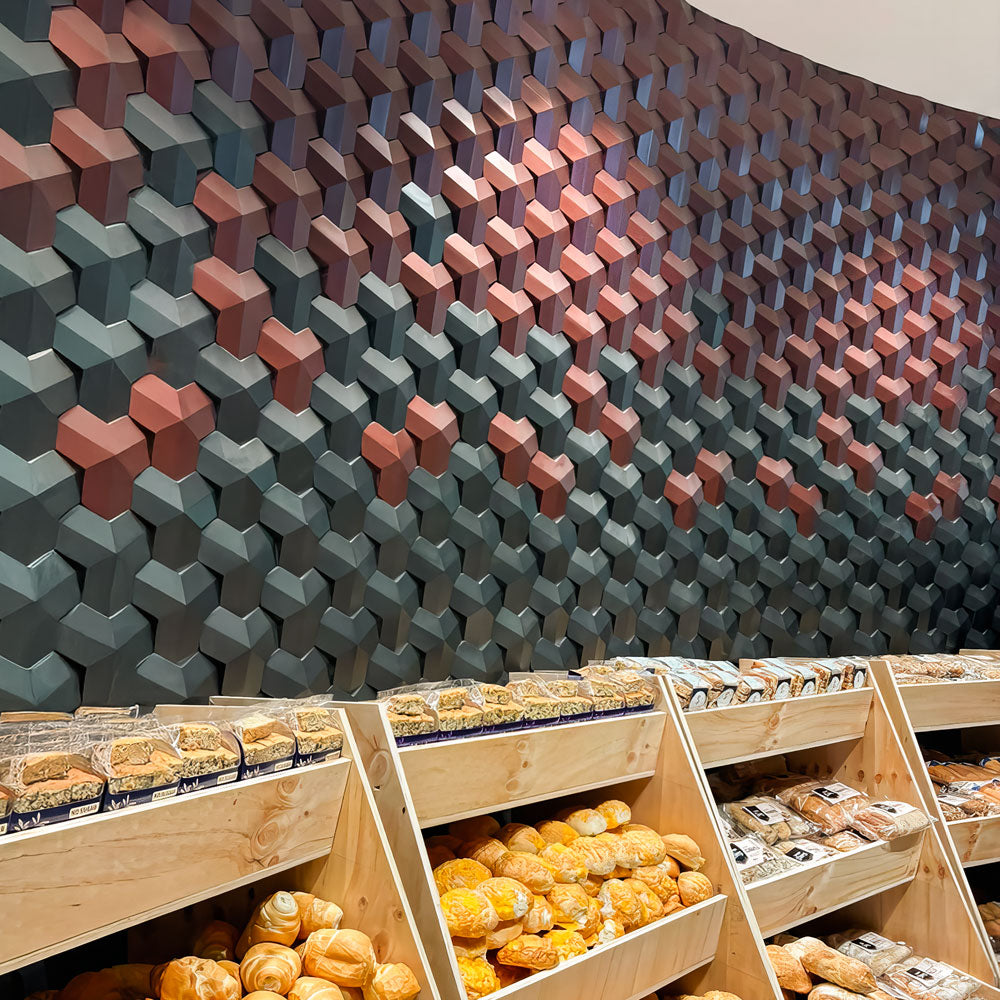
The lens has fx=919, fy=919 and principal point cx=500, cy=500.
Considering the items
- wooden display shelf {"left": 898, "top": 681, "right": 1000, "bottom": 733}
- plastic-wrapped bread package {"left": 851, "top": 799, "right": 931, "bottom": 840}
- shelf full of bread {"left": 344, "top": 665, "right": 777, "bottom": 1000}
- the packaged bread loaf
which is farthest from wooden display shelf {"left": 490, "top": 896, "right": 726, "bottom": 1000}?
wooden display shelf {"left": 898, "top": 681, "right": 1000, "bottom": 733}

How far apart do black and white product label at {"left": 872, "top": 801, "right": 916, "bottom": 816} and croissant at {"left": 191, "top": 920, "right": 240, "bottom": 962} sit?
5.61 ft

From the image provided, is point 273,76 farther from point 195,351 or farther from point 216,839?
point 216,839

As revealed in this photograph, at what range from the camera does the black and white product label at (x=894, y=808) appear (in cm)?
238

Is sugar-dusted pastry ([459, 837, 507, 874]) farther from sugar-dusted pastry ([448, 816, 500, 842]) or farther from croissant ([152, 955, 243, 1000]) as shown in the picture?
croissant ([152, 955, 243, 1000])

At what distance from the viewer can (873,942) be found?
2418 mm

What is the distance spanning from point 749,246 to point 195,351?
5.91 feet

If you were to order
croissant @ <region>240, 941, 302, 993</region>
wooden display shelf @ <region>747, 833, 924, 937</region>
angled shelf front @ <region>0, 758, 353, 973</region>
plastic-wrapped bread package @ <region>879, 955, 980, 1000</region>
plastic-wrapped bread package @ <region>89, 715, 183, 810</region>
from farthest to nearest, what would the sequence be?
plastic-wrapped bread package @ <region>879, 955, 980, 1000</region> < wooden display shelf @ <region>747, 833, 924, 937</region> < croissant @ <region>240, 941, 302, 993</region> < plastic-wrapped bread package @ <region>89, 715, 183, 810</region> < angled shelf front @ <region>0, 758, 353, 973</region>

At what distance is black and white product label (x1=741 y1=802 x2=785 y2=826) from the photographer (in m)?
2.29

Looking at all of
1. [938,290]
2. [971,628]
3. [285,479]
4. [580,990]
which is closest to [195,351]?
[285,479]

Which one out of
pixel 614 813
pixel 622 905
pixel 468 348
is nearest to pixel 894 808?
pixel 614 813

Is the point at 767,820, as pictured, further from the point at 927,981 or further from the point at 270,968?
the point at 270,968

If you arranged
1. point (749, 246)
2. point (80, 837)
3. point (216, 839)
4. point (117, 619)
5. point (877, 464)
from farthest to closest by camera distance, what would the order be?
1. point (877, 464)
2. point (749, 246)
3. point (117, 619)
4. point (216, 839)
5. point (80, 837)

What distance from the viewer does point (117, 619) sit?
1.58m

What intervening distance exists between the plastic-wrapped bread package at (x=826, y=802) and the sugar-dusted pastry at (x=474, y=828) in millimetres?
964
